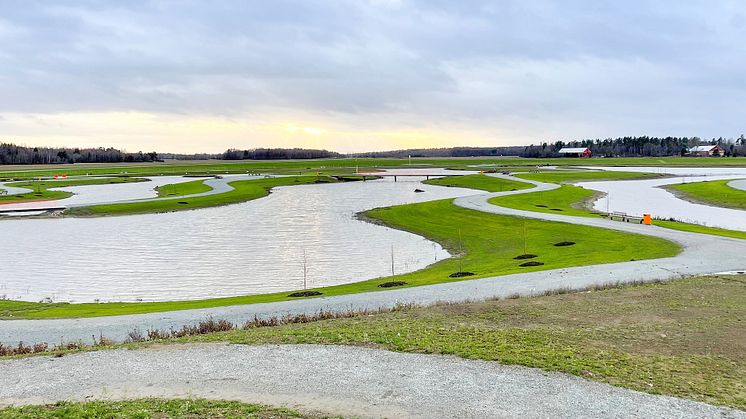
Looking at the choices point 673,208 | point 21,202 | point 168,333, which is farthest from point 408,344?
point 21,202

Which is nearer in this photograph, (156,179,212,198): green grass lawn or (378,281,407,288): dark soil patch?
(378,281,407,288): dark soil patch

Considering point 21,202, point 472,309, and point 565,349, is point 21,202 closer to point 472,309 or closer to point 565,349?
point 472,309

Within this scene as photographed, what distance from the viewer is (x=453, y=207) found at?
57.4 m

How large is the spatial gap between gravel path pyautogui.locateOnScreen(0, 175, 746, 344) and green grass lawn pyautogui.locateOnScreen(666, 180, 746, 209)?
40.6 m

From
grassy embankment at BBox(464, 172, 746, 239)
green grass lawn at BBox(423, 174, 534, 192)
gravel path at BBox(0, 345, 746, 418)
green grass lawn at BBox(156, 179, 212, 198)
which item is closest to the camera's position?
gravel path at BBox(0, 345, 746, 418)

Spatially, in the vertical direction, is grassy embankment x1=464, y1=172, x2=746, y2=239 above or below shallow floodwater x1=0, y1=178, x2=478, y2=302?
above

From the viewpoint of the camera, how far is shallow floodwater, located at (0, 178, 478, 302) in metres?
28.5

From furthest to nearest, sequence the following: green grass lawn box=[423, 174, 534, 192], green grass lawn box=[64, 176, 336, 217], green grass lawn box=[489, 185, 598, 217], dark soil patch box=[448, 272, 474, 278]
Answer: green grass lawn box=[423, 174, 534, 192], green grass lawn box=[64, 176, 336, 217], green grass lawn box=[489, 185, 598, 217], dark soil patch box=[448, 272, 474, 278]

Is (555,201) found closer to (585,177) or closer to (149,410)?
(585,177)

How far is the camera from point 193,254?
3738 cm

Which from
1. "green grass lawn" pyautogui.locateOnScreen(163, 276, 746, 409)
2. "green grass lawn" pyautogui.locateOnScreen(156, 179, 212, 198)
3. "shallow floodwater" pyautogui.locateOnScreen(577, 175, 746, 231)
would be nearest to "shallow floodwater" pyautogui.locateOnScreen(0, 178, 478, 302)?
"green grass lawn" pyautogui.locateOnScreen(163, 276, 746, 409)

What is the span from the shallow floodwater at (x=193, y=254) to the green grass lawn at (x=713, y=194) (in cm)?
4363

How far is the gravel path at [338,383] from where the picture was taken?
1023 centimetres

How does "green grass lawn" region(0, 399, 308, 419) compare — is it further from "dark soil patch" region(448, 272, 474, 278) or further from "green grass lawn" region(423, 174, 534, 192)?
"green grass lawn" region(423, 174, 534, 192)
